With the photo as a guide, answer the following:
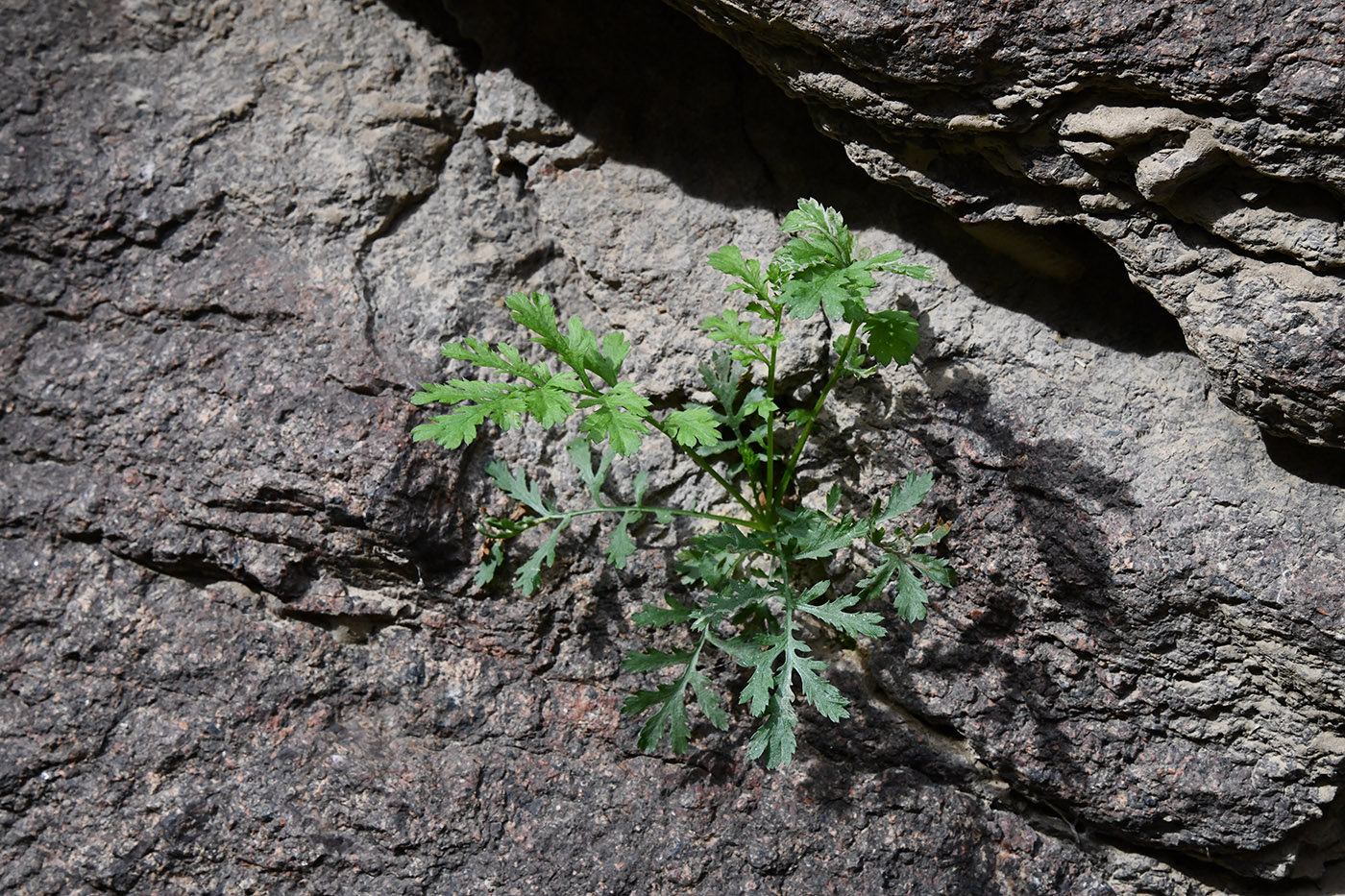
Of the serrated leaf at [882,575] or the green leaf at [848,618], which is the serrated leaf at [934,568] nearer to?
the serrated leaf at [882,575]

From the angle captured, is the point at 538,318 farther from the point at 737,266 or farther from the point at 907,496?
the point at 907,496

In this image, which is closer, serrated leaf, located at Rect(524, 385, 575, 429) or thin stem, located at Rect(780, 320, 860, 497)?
serrated leaf, located at Rect(524, 385, 575, 429)

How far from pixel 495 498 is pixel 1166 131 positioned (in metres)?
2.25

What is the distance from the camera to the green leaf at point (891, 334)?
282 centimetres

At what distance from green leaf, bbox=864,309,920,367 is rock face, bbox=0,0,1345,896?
0.32 metres

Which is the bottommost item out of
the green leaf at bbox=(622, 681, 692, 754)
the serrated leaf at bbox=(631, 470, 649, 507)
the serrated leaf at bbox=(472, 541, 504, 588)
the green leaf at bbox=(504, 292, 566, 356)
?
the green leaf at bbox=(622, 681, 692, 754)

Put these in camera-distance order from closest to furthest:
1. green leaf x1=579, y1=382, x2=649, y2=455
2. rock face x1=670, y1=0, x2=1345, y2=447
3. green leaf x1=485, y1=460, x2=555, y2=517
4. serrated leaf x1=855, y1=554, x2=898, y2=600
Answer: rock face x1=670, y1=0, x2=1345, y2=447 < green leaf x1=579, y1=382, x2=649, y2=455 < serrated leaf x1=855, y1=554, x2=898, y2=600 < green leaf x1=485, y1=460, x2=555, y2=517

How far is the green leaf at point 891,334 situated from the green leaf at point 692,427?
20.9 inches

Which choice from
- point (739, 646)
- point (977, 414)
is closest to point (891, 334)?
point (977, 414)

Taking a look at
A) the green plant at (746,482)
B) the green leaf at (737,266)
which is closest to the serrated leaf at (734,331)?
the green plant at (746,482)

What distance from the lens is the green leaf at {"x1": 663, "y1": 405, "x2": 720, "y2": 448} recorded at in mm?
2738

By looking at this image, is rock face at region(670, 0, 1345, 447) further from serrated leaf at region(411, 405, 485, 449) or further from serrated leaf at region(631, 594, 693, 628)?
serrated leaf at region(631, 594, 693, 628)

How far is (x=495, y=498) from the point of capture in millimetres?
3293

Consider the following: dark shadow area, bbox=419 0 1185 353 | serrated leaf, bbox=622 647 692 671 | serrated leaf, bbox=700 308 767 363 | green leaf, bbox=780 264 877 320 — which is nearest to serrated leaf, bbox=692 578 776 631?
serrated leaf, bbox=622 647 692 671
